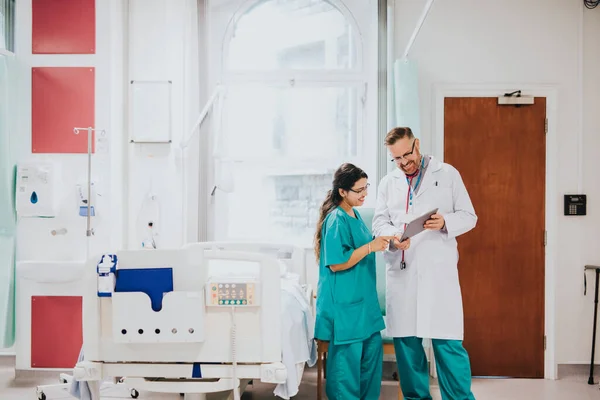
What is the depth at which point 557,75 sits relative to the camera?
3.54 meters

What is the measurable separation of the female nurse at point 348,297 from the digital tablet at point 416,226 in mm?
78

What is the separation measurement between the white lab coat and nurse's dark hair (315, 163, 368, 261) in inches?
11.3

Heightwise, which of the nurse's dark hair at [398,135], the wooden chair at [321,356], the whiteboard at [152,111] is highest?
the whiteboard at [152,111]

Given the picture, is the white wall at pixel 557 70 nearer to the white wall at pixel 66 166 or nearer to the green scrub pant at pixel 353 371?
the green scrub pant at pixel 353 371

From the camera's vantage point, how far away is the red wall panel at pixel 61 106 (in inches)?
132

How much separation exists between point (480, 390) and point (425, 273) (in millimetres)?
1254

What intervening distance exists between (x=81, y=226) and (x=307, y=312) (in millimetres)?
1739

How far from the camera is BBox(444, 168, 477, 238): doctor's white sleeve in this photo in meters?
2.51

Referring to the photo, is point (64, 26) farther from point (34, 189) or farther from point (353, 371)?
point (353, 371)

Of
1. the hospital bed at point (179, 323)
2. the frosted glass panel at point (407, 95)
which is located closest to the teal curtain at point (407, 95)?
the frosted glass panel at point (407, 95)

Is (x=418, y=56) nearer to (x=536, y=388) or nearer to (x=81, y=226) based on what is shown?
(x=536, y=388)

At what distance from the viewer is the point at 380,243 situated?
2.46m

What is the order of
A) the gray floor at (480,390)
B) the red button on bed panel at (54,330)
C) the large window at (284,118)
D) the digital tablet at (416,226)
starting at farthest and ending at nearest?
the large window at (284,118), the red button on bed panel at (54,330), the gray floor at (480,390), the digital tablet at (416,226)

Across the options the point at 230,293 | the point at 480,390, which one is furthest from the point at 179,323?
the point at 480,390
